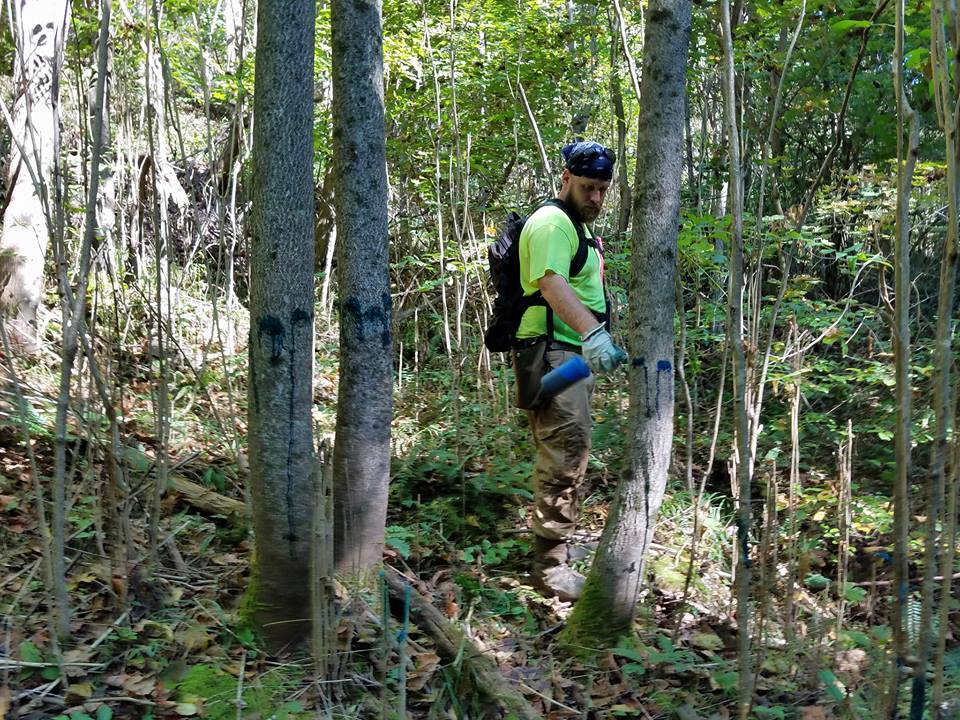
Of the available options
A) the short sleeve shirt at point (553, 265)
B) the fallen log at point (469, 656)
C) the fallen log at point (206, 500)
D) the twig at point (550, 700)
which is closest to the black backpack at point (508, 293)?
the short sleeve shirt at point (553, 265)

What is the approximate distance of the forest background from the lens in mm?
2701

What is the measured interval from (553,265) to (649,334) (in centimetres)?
68

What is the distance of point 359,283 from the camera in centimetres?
366

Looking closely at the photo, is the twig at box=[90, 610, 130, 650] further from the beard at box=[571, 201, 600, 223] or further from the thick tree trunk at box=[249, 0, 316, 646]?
the beard at box=[571, 201, 600, 223]

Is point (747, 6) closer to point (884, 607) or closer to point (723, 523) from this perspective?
point (723, 523)

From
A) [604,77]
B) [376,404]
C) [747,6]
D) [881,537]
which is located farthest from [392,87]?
[881,537]

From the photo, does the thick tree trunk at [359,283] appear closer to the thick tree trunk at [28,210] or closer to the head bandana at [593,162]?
the head bandana at [593,162]

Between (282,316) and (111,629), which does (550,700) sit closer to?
(111,629)

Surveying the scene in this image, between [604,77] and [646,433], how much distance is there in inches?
250

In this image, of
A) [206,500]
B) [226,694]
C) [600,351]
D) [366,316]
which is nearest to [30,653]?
[226,694]

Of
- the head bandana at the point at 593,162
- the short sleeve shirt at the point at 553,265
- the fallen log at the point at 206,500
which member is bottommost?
the fallen log at the point at 206,500

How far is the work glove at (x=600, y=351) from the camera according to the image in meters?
3.79

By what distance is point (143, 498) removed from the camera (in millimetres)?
4062

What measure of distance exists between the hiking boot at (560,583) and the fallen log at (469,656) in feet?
2.63
